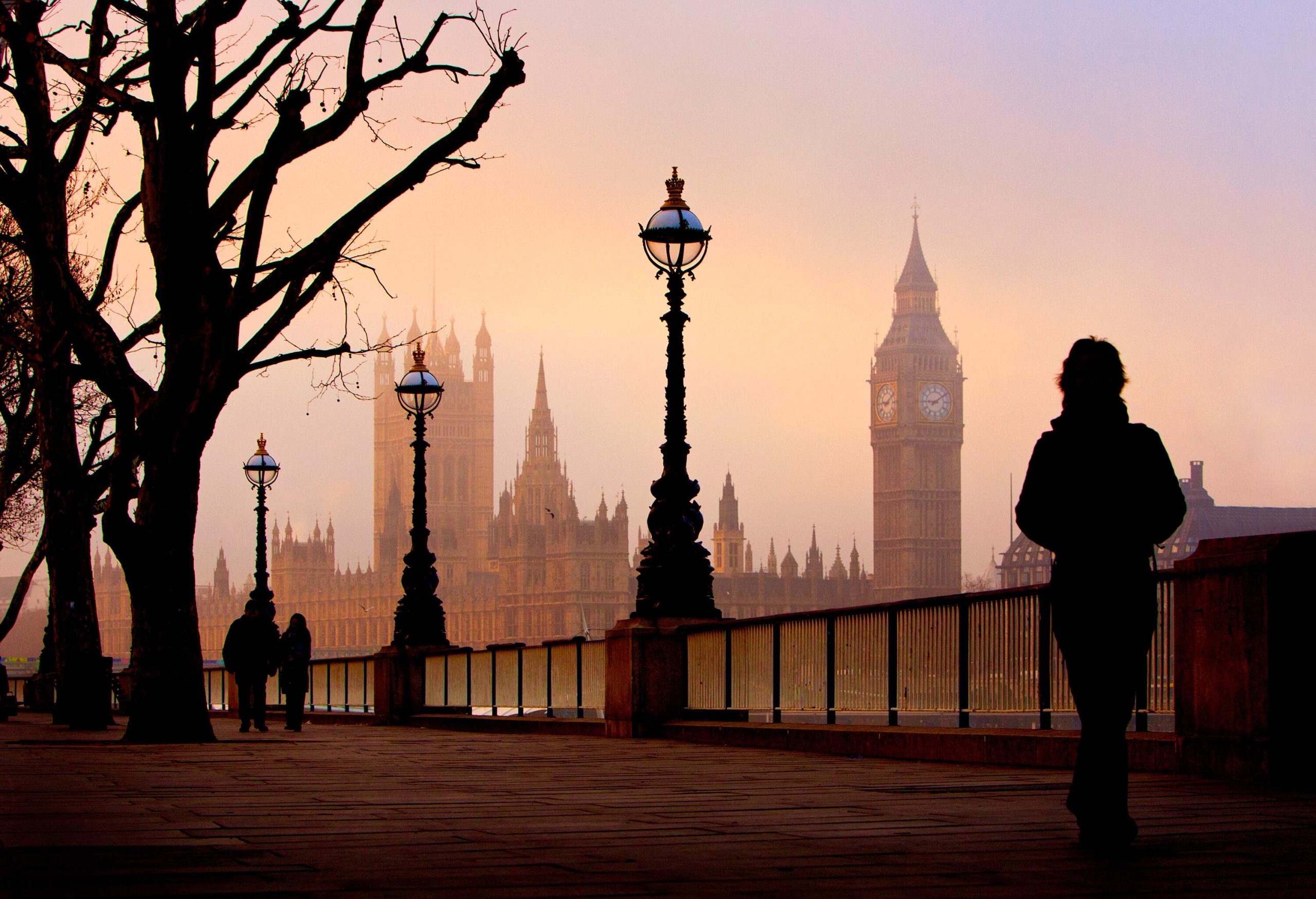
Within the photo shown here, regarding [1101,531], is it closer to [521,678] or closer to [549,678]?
[549,678]

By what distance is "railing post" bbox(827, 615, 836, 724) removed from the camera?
44.3 feet

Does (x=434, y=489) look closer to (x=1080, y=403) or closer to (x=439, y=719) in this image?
(x=439, y=719)

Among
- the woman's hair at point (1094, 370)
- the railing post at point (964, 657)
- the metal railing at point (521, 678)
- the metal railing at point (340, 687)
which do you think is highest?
the woman's hair at point (1094, 370)

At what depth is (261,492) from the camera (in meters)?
30.7

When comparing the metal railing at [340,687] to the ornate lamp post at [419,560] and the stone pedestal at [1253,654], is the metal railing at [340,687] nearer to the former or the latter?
the ornate lamp post at [419,560]

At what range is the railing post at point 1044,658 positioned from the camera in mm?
10688

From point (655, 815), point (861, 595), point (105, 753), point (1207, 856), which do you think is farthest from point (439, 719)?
point (861, 595)

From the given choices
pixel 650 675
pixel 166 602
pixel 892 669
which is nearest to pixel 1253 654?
pixel 892 669

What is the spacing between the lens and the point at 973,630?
464 inches

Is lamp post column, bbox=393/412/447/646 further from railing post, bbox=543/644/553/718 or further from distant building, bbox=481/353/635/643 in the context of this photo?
distant building, bbox=481/353/635/643

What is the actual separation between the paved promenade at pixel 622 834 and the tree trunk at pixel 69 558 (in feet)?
32.4

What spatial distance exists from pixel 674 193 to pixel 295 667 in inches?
316

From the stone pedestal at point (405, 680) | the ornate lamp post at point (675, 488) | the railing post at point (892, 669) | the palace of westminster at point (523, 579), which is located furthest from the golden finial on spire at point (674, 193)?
the palace of westminster at point (523, 579)

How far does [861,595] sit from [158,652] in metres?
164
